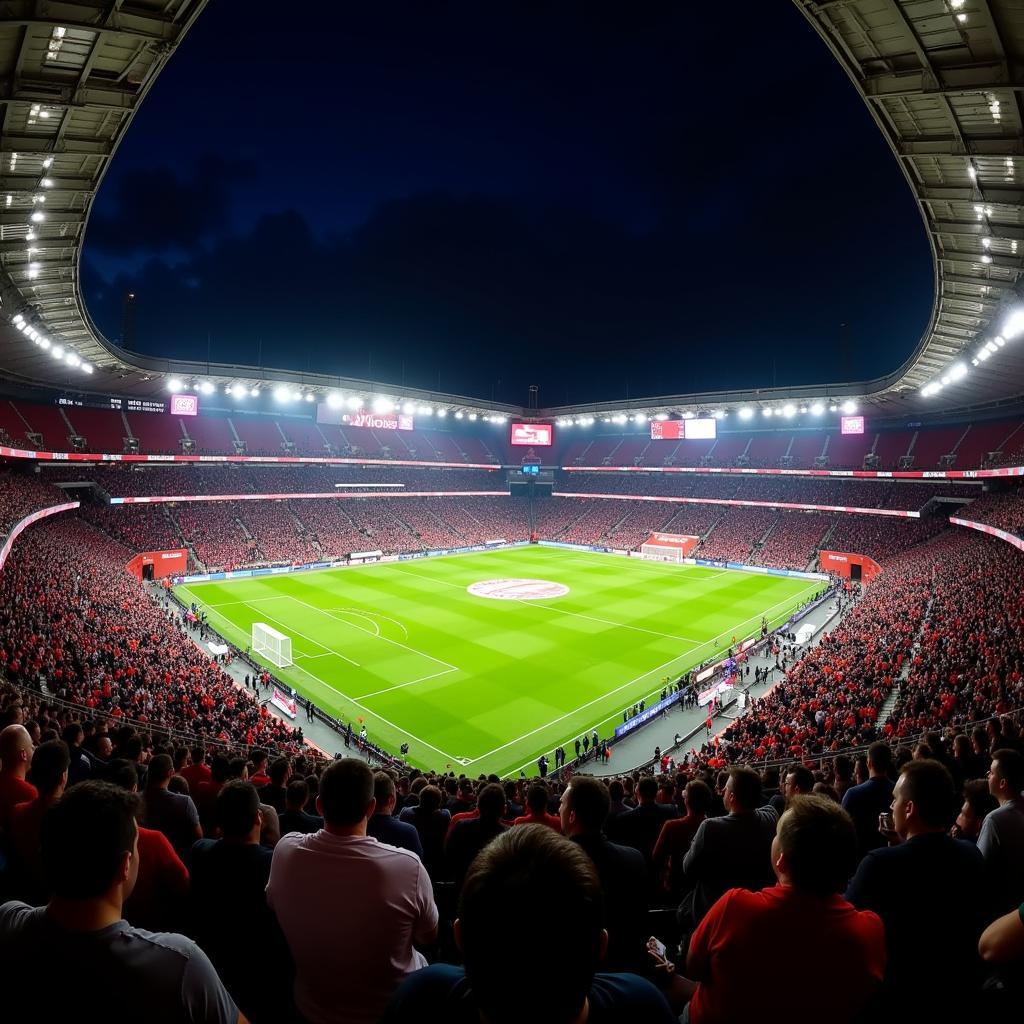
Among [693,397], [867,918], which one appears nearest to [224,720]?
[867,918]

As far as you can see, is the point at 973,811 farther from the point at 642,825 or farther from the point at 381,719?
the point at 381,719

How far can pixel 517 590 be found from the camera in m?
48.7

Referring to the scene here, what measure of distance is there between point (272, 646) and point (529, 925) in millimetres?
32911

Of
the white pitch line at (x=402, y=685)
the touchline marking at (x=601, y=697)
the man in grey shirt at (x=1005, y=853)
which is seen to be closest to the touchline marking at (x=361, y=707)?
the white pitch line at (x=402, y=685)

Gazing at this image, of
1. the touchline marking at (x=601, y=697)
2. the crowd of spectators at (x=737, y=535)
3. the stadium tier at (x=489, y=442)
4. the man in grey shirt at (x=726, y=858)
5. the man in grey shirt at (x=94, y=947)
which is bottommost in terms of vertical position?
the touchline marking at (x=601, y=697)

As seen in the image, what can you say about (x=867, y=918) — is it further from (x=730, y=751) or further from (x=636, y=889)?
(x=730, y=751)

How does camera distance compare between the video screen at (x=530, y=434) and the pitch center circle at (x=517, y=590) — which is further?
the video screen at (x=530, y=434)

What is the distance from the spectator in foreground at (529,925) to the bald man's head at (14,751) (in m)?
5.59

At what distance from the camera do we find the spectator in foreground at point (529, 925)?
151cm

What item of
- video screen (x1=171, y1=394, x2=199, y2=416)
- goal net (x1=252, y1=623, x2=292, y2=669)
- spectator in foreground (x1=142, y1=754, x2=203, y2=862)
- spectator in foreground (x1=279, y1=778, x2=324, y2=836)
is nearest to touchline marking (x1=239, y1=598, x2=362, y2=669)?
goal net (x1=252, y1=623, x2=292, y2=669)

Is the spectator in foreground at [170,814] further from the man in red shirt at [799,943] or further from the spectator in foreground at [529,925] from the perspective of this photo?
the spectator in foreground at [529,925]

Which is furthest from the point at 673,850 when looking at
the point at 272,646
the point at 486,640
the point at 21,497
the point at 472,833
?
the point at 21,497

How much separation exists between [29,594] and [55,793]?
23668mm

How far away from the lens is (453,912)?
598 cm
